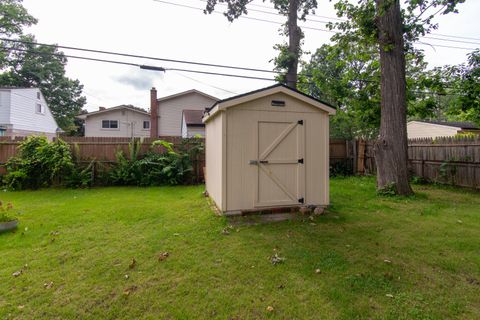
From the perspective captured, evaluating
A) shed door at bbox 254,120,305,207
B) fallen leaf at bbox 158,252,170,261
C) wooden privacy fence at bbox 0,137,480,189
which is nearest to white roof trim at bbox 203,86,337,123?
shed door at bbox 254,120,305,207

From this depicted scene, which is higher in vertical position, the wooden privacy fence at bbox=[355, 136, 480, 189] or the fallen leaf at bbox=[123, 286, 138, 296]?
the wooden privacy fence at bbox=[355, 136, 480, 189]

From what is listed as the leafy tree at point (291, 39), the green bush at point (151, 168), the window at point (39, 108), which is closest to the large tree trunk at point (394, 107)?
Answer: the leafy tree at point (291, 39)

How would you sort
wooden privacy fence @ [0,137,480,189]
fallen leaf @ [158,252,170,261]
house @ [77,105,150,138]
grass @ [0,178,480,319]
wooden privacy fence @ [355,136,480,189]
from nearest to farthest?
1. grass @ [0,178,480,319]
2. fallen leaf @ [158,252,170,261]
3. wooden privacy fence @ [355,136,480,189]
4. wooden privacy fence @ [0,137,480,189]
5. house @ [77,105,150,138]

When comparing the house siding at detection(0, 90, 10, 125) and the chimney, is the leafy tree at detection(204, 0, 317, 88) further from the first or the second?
the house siding at detection(0, 90, 10, 125)

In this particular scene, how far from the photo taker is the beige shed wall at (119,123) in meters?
20.4

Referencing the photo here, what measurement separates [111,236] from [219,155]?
2325mm

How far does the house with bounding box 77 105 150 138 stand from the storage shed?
17802 millimetres

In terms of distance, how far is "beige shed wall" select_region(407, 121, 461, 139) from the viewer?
1897 centimetres

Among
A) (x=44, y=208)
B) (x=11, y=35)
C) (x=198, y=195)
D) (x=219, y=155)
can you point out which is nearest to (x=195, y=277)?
(x=219, y=155)

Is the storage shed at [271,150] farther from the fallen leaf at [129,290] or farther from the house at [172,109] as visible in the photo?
the house at [172,109]

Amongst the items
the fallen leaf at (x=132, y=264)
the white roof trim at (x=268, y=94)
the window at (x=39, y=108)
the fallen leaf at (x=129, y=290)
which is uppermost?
the window at (x=39, y=108)

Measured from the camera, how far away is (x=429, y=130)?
68.4 feet

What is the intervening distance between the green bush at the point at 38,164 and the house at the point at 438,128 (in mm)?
23334

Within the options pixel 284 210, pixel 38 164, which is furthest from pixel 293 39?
pixel 38 164
